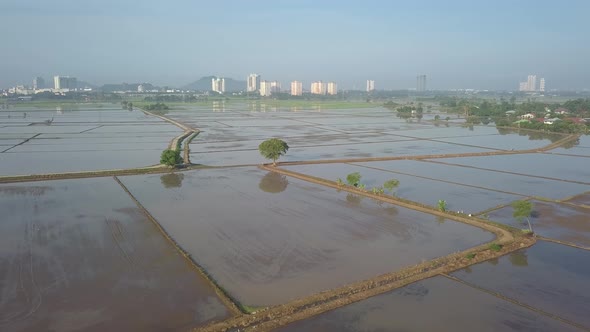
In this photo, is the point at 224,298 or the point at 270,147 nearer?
the point at 224,298

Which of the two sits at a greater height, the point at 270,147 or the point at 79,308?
the point at 270,147

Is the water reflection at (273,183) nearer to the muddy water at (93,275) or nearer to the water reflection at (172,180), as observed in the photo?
the water reflection at (172,180)

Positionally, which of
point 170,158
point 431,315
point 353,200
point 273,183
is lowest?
point 431,315

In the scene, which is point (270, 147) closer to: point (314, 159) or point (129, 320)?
point (314, 159)

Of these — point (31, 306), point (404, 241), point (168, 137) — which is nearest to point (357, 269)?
point (404, 241)

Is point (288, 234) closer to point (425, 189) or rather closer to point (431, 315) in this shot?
point (431, 315)

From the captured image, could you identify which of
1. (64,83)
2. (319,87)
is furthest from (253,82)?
(64,83)

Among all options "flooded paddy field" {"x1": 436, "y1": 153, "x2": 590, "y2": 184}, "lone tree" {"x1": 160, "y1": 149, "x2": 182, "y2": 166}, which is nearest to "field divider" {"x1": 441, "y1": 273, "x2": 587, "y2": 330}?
"flooded paddy field" {"x1": 436, "y1": 153, "x2": 590, "y2": 184}
